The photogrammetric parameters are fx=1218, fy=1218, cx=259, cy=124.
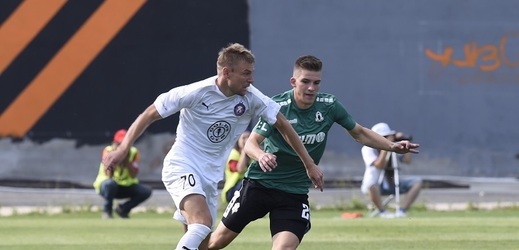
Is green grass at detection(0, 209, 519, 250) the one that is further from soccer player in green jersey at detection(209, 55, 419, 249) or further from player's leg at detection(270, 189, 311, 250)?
player's leg at detection(270, 189, 311, 250)

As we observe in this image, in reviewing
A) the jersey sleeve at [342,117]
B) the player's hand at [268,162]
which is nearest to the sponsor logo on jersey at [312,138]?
the jersey sleeve at [342,117]

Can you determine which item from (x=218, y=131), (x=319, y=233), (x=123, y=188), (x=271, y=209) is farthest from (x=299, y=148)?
(x=123, y=188)

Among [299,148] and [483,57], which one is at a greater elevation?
[299,148]

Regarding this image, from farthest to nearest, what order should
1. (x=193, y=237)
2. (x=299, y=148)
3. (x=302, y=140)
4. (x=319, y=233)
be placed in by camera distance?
(x=319, y=233), (x=302, y=140), (x=299, y=148), (x=193, y=237)

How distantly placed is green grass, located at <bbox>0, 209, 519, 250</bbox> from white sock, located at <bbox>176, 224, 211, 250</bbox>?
491 cm

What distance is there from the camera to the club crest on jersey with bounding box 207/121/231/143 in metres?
9.98

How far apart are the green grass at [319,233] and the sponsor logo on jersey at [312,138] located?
13.9 feet

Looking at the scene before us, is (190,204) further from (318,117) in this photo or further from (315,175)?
(318,117)

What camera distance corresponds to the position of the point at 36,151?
24266 millimetres

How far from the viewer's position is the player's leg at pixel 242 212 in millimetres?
10375

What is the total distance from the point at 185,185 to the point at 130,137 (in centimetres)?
76

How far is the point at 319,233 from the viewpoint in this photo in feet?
54.8

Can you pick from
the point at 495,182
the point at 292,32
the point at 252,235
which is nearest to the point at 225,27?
the point at 292,32

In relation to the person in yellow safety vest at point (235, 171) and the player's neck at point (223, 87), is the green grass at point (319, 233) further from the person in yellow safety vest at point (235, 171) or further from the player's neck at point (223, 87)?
the player's neck at point (223, 87)
